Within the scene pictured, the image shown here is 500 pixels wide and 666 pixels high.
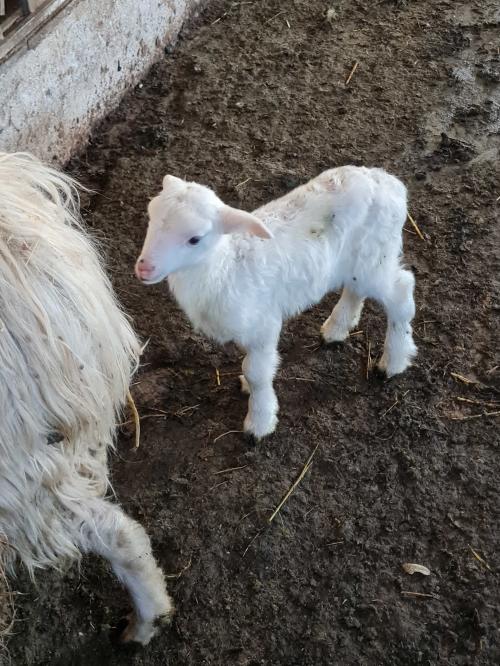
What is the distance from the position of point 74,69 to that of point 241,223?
83.7 inches

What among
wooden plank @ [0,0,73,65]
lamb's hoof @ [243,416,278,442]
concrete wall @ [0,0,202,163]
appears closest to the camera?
lamb's hoof @ [243,416,278,442]

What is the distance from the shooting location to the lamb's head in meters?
2.01

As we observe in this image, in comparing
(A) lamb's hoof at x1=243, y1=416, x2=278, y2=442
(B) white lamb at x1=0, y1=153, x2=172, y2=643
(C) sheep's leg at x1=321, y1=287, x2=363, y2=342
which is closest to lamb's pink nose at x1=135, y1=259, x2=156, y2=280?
(B) white lamb at x1=0, y1=153, x2=172, y2=643

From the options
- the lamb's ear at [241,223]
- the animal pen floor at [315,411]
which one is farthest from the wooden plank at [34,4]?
the lamb's ear at [241,223]

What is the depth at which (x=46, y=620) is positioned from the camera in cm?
231

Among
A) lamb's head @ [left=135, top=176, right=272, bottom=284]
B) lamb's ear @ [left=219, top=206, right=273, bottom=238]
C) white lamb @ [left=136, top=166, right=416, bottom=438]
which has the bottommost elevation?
white lamb @ [left=136, top=166, right=416, bottom=438]

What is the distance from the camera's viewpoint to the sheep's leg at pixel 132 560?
6.33ft

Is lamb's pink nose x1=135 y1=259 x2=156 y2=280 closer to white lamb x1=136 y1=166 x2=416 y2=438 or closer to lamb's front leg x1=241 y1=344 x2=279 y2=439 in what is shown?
white lamb x1=136 y1=166 x2=416 y2=438

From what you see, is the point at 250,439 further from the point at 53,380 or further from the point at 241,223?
the point at 53,380

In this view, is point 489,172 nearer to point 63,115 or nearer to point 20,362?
point 63,115

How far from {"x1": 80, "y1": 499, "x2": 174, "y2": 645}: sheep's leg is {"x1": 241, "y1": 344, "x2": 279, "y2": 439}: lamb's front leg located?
0.71 metres

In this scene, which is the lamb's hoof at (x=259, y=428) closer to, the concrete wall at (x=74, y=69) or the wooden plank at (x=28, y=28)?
the concrete wall at (x=74, y=69)

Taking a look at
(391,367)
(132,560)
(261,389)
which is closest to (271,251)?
(261,389)

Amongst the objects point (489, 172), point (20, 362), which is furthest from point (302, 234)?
point (489, 172)
